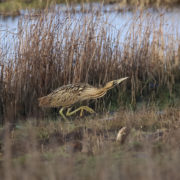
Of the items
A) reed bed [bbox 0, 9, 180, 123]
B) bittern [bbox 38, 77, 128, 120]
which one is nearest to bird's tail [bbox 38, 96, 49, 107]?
bittern [bbox 38, 77, 128, 120]

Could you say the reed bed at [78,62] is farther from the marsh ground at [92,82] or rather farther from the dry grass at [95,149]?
the dry grass at [95,149]

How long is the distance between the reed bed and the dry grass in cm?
54

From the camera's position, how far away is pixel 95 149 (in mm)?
3537

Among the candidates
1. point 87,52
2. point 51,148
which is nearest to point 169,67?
point 87,52

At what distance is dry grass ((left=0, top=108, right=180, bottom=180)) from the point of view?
8.54ft

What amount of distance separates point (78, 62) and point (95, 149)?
2332 millimetres

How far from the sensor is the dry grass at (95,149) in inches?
103

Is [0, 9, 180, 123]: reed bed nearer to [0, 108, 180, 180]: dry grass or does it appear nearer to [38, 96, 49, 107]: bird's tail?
[38, 96, 49, 107]: bird's tail

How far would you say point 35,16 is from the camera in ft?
17.8

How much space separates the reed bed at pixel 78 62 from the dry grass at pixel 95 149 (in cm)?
54

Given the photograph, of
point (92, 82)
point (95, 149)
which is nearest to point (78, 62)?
point (92, 82)

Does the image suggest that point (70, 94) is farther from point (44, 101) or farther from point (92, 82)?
point (92, 82)

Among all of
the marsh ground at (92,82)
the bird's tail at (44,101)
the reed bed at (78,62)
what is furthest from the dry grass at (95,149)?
the reed bed at (78,62)

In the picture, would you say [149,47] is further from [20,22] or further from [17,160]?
[17,160]
